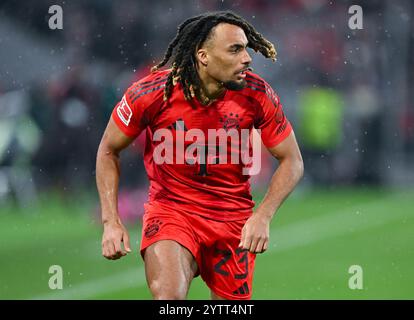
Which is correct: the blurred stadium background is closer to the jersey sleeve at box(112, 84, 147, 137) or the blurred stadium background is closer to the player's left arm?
the player's left arm

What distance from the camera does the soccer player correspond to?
17.3 ft

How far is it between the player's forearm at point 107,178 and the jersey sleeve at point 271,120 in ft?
2.55

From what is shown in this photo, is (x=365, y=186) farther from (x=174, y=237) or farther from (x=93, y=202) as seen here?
(x=174, y=237)

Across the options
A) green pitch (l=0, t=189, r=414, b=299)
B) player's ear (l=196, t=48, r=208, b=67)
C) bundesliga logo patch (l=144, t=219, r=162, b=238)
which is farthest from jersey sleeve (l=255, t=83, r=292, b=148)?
green pitch (l=0, t=189, r=414, b=299)

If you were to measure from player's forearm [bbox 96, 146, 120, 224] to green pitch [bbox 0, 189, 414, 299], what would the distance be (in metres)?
2.85

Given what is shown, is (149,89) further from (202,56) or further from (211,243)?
(211,243)

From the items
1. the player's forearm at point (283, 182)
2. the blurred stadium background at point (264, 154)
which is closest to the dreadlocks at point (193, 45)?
the player's forearm at point (283, 182)

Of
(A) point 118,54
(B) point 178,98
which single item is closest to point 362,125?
(A) point 118,54

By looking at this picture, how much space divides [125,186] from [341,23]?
4344 mm

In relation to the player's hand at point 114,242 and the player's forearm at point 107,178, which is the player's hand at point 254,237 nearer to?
the player's hand at point 114,242

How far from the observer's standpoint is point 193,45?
5.38 meters

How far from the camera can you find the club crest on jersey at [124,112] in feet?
17.5

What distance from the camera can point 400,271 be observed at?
362 inches

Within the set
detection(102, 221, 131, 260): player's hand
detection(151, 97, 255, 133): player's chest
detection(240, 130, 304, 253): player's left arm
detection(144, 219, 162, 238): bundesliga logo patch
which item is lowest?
detection(102, 221, 131, 260): player's hand
